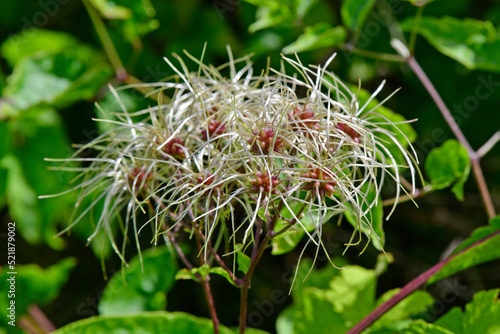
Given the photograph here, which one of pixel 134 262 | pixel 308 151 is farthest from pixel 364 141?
pixel 134 262

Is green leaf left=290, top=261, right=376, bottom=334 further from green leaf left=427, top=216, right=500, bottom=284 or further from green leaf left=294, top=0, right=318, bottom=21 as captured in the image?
green leaf left=294, top=0, right=318, bottom=21

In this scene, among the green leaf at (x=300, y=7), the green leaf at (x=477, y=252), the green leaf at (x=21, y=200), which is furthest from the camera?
the green leaf at (x=21, y=200)

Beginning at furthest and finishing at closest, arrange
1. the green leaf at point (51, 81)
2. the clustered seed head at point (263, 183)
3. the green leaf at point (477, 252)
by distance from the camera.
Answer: the green leaf at point (51, 81) → the green leaf at point (477, 252) → the clustered seed head at point (263, 183)

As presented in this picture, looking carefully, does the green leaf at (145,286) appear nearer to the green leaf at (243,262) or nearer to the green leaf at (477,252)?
the green leaf at (243,262)

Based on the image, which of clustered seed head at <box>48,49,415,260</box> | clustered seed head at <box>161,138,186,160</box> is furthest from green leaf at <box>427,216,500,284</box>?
clustered seed head at <box>161,138,186,160</box>

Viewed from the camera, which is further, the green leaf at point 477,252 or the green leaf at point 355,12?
the green leaf at point 355,12

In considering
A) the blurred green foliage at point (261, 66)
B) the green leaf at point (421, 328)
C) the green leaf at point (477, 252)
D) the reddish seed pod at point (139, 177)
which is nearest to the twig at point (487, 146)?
the blurred green foliage at point (261, 66)

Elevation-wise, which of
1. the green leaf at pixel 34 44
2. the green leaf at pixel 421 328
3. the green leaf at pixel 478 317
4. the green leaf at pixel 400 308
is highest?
the green leaf at pixel 34 44

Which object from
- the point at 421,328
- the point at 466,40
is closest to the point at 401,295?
the point at 421,328
